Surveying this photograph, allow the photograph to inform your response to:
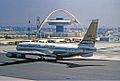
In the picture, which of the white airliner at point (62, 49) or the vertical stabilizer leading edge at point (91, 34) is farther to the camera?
the vertical stabilizer leading edge at point (91, 34)

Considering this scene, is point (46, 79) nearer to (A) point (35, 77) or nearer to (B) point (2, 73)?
(A) point (35, 77)

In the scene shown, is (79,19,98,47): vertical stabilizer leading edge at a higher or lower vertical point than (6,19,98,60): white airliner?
higher

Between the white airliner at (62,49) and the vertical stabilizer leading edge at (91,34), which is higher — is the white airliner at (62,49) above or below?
below

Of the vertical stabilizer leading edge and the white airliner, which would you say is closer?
the white airliner

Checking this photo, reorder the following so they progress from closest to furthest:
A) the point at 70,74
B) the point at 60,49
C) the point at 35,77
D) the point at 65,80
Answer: the point at 65,80 < the point at 35,77 < the point at 70,74 < the point at 60,49

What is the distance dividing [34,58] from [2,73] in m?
21.1

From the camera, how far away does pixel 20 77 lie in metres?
40.3

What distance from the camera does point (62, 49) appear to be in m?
60.9

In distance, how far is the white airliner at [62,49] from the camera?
57.3 meters

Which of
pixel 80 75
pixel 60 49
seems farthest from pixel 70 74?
pixel 60 49

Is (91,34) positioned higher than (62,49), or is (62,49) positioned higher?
(91,34)

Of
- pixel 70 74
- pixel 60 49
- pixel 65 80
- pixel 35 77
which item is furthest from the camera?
pixel 60 49

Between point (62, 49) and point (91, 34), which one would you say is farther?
point (62, 49)

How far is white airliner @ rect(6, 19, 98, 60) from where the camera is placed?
5728 cm
